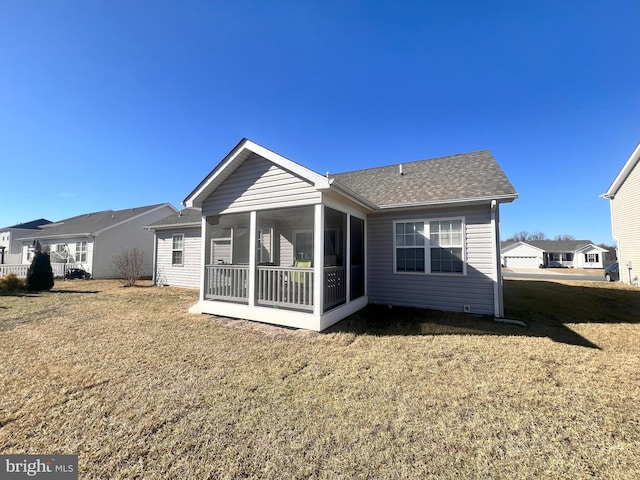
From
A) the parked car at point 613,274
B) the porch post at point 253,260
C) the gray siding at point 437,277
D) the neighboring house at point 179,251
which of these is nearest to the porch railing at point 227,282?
the porch post at point 253,260

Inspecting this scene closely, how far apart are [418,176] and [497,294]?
4.96 metres

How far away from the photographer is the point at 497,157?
9.51 meters

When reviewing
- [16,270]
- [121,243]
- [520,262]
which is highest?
[121,243]

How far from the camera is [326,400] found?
3.18 m

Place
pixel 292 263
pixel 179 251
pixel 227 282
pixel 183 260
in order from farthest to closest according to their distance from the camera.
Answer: pixel 179 251
pixel 183 260
pixel 292 263
pixel 227 282

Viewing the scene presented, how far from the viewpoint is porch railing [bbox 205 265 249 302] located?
723 cm

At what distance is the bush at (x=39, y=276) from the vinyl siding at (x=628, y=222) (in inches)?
1215

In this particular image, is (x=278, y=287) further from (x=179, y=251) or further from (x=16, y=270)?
(x=16, y=270)

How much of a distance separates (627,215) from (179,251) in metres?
26.2

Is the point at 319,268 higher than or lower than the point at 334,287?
higher

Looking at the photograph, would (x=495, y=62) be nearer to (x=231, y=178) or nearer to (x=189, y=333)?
(x=231, y=178)

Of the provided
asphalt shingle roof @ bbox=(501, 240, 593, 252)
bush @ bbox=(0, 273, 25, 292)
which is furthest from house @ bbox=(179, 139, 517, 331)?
asphalt shingle roof @ bbox=(501, 240, 593, 252)

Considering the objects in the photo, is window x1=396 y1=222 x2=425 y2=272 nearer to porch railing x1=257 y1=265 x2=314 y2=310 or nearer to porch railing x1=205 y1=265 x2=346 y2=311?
porch railing x1=205 y1=265 x2=346 y2=311

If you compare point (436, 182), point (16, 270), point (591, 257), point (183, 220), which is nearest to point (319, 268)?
point (436, 182)
